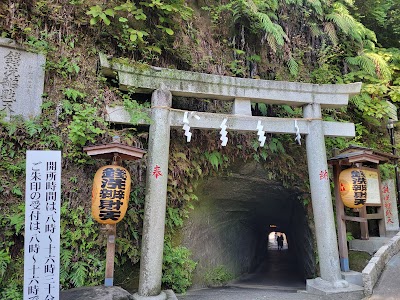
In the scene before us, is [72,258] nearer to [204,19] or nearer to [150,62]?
[150,62]

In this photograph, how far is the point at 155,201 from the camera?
5.71m

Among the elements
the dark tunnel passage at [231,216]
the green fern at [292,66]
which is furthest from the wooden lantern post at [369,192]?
the green fern at [292,66]

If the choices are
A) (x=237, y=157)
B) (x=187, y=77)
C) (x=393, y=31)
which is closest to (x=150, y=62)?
(x=187, y=77)

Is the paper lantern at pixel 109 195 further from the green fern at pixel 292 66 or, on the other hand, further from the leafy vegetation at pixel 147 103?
the green fern at pixel 292 66

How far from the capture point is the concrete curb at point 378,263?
607cm

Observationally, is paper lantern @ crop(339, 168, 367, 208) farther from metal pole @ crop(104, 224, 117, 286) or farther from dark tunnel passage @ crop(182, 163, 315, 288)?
metal pole @ crop(104, 224, 117, 286)

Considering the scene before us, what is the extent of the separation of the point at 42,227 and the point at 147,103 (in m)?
3.39

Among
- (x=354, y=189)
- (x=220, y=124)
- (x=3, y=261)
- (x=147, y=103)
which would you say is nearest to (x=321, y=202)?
(x=354, y=189)

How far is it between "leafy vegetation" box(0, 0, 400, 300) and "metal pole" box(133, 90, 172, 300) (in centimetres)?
41

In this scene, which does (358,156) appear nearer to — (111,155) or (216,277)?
(216,277)

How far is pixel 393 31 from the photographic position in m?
11.9

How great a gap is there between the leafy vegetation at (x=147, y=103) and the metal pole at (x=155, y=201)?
0.41m

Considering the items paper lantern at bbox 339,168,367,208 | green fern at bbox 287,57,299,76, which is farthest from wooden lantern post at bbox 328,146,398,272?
green fern at bbox 287,57,299,76

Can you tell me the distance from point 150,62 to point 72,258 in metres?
4.54
